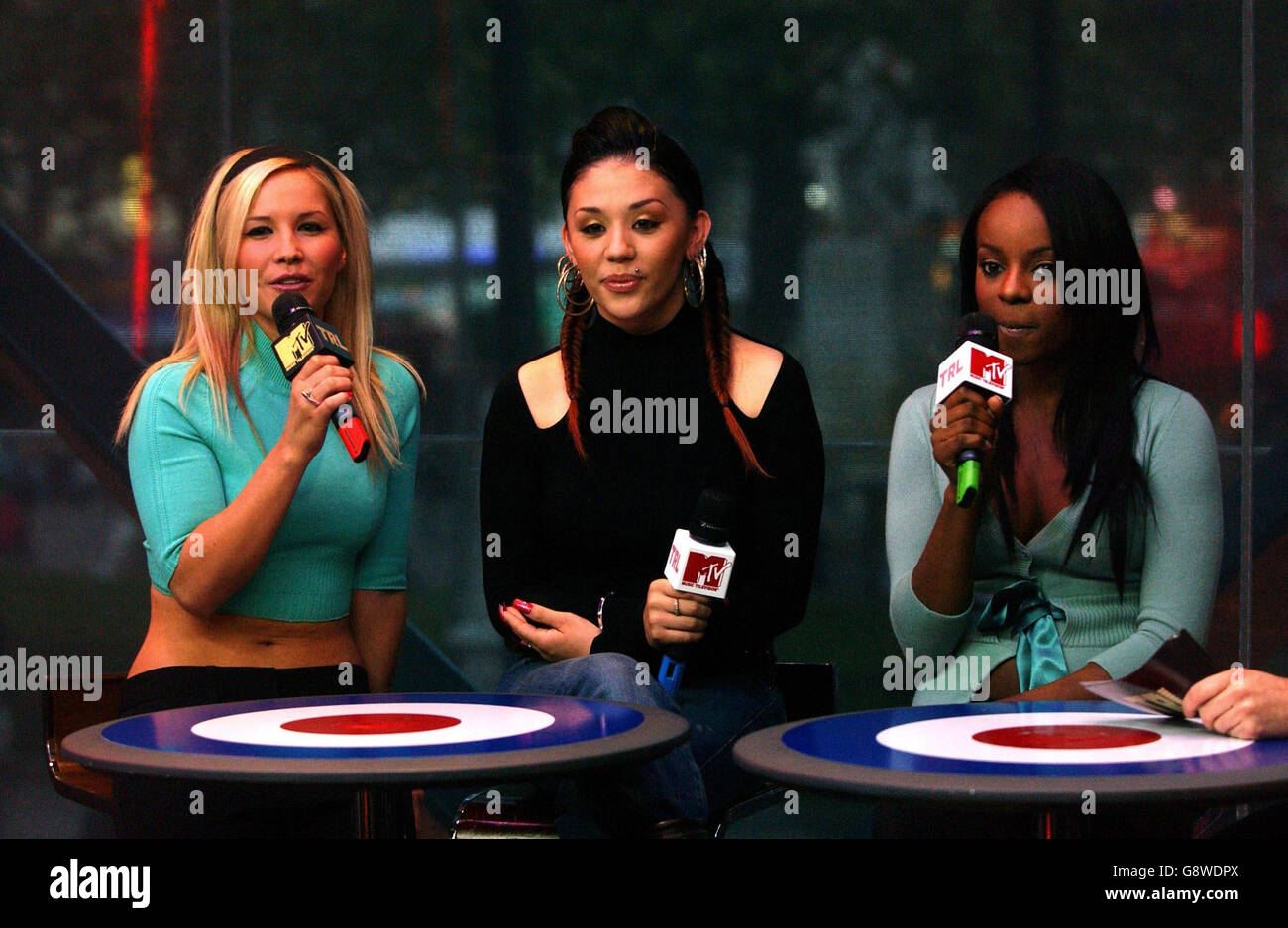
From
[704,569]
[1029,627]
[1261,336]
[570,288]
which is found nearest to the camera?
[704,569]

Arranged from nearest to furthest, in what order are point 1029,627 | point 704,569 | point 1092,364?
point 704,569 → point 1029,627 → point 1092,364

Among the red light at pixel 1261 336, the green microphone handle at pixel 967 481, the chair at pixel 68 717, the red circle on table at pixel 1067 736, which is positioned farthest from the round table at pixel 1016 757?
the red light at pixel 1261 336

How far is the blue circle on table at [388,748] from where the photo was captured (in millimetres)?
2070

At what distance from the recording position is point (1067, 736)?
217cm

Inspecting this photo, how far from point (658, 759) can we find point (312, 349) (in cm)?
92

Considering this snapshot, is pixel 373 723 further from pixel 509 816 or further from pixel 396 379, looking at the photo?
pixel 396 379

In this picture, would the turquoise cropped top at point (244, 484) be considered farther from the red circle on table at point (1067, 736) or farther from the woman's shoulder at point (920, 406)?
the red circle on table at point (1067, 736)

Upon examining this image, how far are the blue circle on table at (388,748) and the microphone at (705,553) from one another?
0.27 m

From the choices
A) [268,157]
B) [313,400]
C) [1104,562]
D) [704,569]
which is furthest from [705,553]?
[268,157]

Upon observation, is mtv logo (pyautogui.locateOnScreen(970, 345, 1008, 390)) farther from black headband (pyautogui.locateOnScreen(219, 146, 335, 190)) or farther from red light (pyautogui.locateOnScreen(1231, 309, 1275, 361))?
red light (pyautogui.locateOnScreen(1231, 309, 1275, 361))

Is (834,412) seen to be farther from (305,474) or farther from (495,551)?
(305,474)

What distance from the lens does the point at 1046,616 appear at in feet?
9.68

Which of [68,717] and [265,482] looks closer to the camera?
[265,482]

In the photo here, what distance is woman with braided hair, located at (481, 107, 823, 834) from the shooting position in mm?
3033
